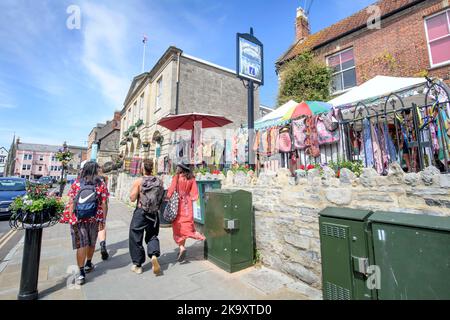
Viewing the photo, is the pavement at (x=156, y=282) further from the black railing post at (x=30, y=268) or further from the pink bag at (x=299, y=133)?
the pink bag at (x=299, y=133)

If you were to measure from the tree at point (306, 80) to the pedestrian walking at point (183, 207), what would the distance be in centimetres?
848

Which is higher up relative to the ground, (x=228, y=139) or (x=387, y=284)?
(x=228, y=139)

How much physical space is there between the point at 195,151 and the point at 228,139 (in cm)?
147

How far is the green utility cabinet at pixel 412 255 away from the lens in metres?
1.88

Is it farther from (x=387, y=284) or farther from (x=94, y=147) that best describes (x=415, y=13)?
(x=94, y=147)

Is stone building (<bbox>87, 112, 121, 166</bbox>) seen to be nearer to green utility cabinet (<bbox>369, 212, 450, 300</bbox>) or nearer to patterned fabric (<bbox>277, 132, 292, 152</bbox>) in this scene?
patterned fabric (<bbox>277, 132, 292, 152</bbox>)

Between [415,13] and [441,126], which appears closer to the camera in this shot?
[441,126]

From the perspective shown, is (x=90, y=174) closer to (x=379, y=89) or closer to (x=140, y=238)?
(x=140, y=238)

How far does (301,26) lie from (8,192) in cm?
1762

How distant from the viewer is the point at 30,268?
2941 millimetres

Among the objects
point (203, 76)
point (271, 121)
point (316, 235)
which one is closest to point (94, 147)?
point (203, 76)

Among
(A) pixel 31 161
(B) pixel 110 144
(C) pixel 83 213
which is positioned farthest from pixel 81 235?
(A) pixel 31 161

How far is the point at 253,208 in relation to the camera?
450 centimetres

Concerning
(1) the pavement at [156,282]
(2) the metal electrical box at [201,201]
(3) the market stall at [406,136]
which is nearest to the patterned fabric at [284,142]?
(3) the market stall at [406,136]
